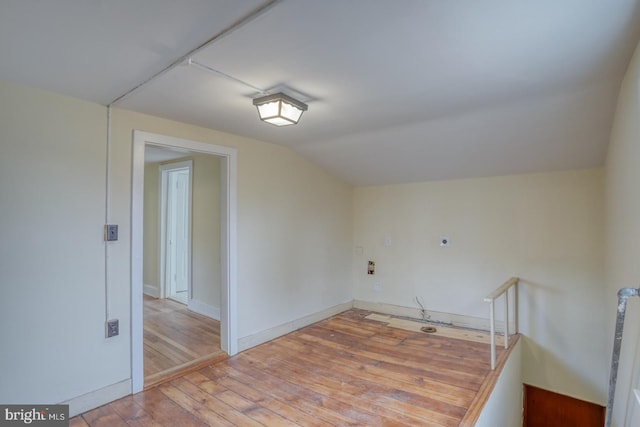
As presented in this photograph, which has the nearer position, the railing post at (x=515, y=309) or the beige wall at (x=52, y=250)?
the beige wall at (x=52, y=250)

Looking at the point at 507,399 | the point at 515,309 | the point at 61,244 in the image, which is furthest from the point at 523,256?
the point at 61,244

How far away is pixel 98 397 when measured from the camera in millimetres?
2398

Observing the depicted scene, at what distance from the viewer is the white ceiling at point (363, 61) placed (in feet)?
4.52

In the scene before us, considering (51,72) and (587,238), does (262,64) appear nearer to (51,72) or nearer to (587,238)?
(51,72)

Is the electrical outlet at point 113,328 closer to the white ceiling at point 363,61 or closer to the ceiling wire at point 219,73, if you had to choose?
the white ceiling at point 363,61

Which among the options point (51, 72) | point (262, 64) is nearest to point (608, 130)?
point (262, 64)

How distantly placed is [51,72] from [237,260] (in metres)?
2.04

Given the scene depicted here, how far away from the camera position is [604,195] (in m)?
3.20

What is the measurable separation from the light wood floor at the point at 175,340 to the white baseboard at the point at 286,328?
275mm

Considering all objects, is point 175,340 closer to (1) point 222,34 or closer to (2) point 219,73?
(2) point 219,73

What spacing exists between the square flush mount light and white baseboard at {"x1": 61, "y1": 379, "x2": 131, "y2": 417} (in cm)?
228

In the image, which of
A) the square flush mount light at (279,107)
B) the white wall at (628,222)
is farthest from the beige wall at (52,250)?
the white wall at (628,222)

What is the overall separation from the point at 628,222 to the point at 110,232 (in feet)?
11.4

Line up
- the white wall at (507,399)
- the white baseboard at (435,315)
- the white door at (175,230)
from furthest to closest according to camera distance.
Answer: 1. the white door at (175,230)
2. the white baseboard at (435,315)
3. the white wall at (507,399)
